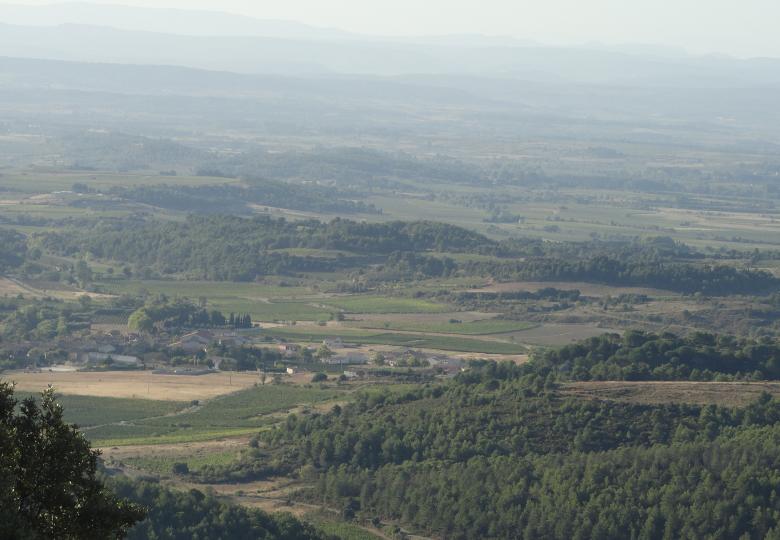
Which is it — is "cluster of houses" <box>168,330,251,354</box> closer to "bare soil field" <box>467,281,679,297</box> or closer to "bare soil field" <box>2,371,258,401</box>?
"bare soil field" <box>2,371,258,401</box>

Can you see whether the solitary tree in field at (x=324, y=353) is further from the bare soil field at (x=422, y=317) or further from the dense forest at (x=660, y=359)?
the dense forest at (x=660, y=359)

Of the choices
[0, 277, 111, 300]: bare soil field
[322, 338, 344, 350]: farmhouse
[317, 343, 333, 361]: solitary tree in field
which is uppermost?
[317, 343, 333, 361]: solitary tree in field

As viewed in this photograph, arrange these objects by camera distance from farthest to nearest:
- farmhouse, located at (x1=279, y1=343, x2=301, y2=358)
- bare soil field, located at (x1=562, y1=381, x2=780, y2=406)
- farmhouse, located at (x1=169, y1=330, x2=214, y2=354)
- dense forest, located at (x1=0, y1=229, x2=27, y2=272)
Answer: dense forest, located at (x1=0, y1=229, x2=27, y2=272), farmhouse, located at (x1=169, y1=330, x2=214, y2=354), farmhouse, located at (x1=279, y1=343, x2=301, y2=358), bare soil field, located at (x1=562, y1=381, x2=780, y2=406)

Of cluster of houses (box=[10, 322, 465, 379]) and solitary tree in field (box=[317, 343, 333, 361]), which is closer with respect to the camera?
cluster of houses (box=[10, 322, 465, 379])

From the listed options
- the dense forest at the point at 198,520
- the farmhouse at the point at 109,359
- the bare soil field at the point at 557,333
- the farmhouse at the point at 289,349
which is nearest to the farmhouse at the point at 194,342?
the farmhouse at the point at 109,359

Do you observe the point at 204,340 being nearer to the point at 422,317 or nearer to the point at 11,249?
the point at 422,317

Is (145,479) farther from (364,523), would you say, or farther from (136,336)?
(136,336)

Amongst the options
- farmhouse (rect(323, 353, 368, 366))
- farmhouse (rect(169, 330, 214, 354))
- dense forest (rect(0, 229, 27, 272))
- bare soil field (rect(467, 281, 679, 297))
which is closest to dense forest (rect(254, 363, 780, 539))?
farmhouse (rect(323, 353, 368, 366))

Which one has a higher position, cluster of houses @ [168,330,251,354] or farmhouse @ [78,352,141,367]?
cluster of houses @ [168,330,251,354]
